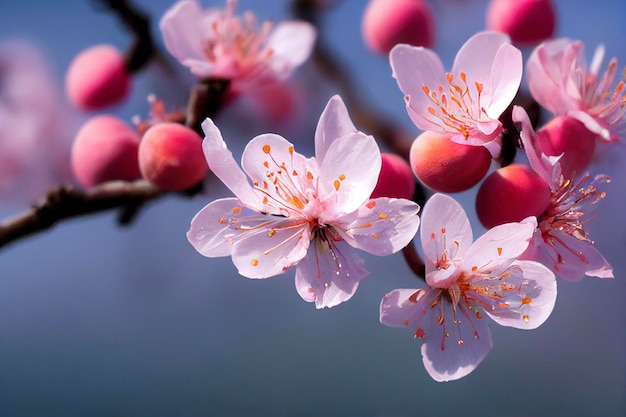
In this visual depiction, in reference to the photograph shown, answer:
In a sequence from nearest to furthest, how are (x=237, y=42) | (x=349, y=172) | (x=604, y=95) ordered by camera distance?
(x=349, y=172) → (x=604, y=95) → (x=237, y=42)

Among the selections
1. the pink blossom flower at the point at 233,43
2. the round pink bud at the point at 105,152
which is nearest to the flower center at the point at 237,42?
the pink blossom flower at the point at 233,43

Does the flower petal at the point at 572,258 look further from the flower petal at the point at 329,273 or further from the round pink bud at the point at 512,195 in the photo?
the flower petal at the point at 329,273

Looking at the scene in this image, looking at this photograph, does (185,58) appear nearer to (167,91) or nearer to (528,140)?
(167,91)

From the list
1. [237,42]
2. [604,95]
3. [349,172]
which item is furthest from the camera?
[237,42]

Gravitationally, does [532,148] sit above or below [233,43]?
below

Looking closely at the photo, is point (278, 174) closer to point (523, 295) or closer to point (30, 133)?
point (523, 295)

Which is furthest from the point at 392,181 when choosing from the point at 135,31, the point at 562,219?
the point at 135,31

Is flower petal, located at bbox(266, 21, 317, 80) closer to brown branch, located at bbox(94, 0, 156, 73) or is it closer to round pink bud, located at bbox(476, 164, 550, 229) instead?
brown branch, located at bbox(94, 0, 156, 73)
